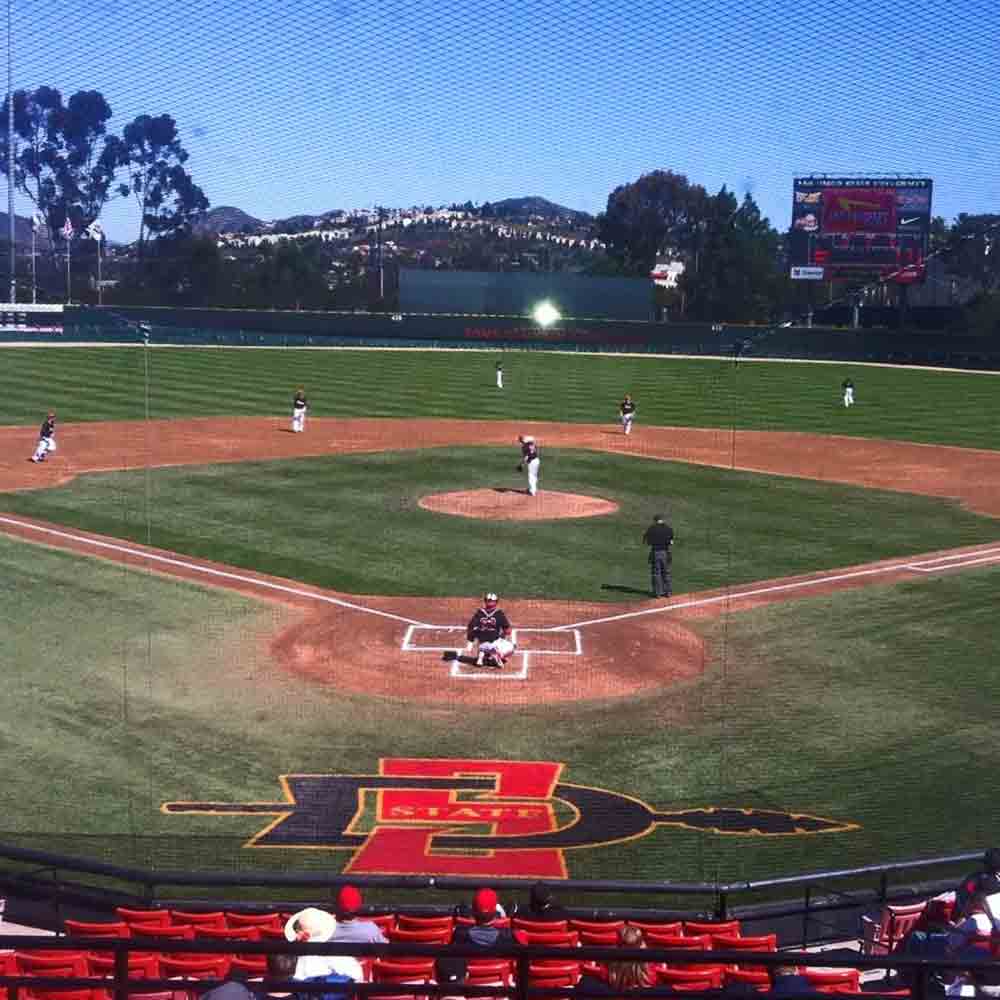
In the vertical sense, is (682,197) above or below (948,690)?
above

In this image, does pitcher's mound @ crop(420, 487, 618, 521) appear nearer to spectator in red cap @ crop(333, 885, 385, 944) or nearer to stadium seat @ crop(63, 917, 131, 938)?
stadium seat @ crop(63, 917, 131, 938)

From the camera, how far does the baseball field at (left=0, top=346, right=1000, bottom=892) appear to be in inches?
436

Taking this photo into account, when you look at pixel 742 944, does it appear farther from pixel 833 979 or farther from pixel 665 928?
pixel 833 979

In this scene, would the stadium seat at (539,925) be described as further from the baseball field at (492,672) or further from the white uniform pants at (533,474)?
the white uniform pants at (533,474)

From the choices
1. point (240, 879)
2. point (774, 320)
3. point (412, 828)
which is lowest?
point (412, 828)

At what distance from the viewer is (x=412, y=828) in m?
11.1

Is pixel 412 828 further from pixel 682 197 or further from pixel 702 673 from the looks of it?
pixel 682 197

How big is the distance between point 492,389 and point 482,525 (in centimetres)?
2931

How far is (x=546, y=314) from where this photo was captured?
64812 mm

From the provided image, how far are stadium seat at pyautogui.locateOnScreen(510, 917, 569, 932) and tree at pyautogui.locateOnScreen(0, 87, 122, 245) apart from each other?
1161 centimetres

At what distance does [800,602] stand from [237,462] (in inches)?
677

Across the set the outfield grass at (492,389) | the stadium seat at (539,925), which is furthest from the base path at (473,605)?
the stadium seat at (539,925)

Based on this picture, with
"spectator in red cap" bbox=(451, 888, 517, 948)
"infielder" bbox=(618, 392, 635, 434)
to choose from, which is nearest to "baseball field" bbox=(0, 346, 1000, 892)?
"spectator in red cap" bbox=(451, 888, 517, 948)

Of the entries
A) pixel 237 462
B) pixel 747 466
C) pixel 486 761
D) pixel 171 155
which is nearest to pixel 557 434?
pixel 747 466
